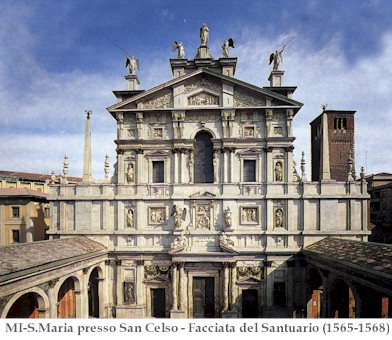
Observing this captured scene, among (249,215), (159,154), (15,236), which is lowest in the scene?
(15,236)

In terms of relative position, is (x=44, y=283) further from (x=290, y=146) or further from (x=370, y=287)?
(x=290, y=146)

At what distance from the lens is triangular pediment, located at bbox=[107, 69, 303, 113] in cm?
1725

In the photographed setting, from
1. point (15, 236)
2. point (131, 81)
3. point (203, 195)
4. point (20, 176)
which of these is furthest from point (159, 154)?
point (20, 176)

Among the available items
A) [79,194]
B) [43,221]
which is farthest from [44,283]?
[43,221]

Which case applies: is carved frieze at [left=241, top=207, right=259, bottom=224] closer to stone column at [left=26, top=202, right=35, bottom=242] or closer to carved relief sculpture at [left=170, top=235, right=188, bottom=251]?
carved relief sculpture at [left=170, top=235, right=188, bottom=251]

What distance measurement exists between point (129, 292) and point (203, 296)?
436cm

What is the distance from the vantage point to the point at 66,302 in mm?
15516

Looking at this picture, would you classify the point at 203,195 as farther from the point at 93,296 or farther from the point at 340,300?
the point at 93,296

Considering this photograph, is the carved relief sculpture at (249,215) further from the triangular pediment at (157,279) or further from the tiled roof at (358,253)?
the triangular pediment at (157,279)

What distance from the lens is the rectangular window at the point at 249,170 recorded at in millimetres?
17312

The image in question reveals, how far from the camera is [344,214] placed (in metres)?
16.6

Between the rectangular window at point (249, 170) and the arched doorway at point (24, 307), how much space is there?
12.4 metres

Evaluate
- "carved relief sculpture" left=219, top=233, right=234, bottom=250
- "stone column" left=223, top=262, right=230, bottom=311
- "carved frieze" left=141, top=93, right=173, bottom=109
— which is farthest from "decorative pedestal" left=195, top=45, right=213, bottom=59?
"stone column" left=223, top=262, right=230, bottom=311
